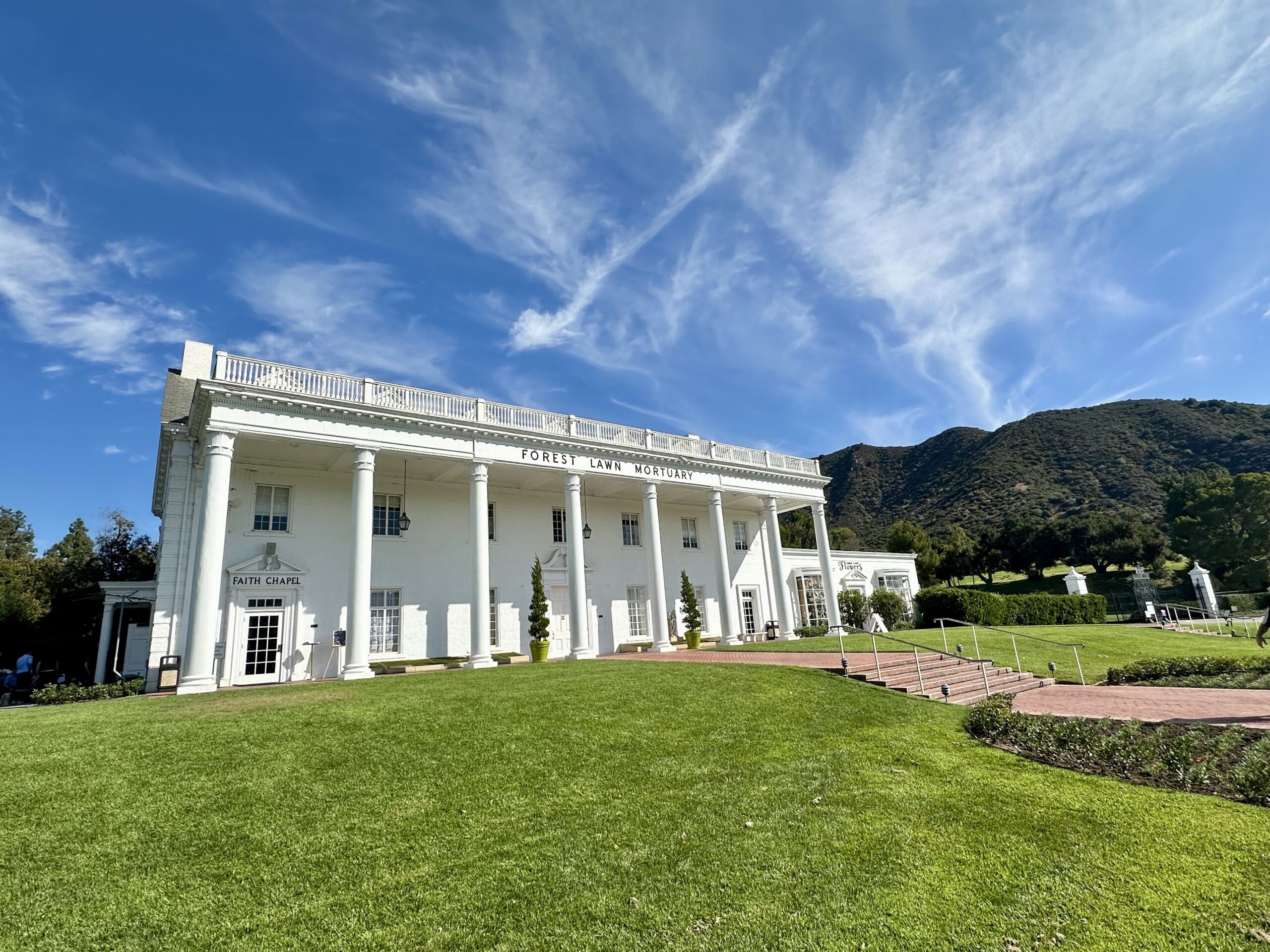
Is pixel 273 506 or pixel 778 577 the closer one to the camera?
pixel 273 506

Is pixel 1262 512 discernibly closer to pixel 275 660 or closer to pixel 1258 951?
pixel 1258 951

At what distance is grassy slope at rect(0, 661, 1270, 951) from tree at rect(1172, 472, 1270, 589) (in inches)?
2322

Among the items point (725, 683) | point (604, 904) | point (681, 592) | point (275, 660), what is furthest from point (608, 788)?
point (681, 592)

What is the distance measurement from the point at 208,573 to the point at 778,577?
21174 millimetres

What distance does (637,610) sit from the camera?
1068 inches

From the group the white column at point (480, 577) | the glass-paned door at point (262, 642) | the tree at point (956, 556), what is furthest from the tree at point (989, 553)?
the glass-paned door at point (262, 642)

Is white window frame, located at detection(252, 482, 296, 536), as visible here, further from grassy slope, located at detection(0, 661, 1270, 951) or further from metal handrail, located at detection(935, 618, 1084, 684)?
metal handrail, located at detection(935, 618, 1084, 684)

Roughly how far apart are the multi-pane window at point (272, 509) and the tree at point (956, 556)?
6041cm

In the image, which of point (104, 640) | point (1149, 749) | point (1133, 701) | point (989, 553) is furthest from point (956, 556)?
point (104, 640)

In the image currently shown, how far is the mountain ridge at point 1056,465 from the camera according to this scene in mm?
71250

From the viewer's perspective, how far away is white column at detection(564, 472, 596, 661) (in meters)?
20.4

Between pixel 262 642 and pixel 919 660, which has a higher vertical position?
pixel 262 642

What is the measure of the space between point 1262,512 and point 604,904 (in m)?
67.0

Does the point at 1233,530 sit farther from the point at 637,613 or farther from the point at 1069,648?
the point at 637,613
